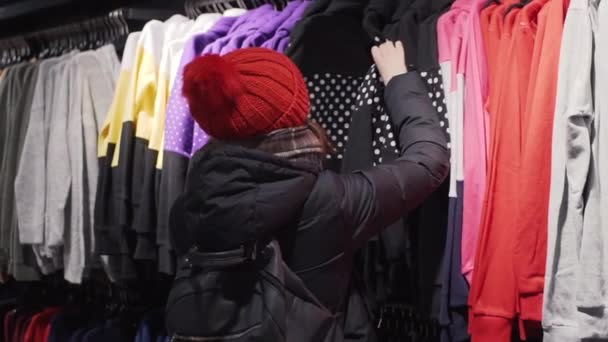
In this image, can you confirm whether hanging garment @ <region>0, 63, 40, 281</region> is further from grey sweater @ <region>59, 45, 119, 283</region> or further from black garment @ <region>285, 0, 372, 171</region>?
black garment @ <region>285, 0, 372, 171</region>

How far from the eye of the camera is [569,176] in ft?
4.59

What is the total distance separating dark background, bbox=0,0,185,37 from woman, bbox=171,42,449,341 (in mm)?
1370

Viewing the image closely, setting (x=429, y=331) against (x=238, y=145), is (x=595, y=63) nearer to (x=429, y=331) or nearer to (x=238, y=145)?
(x=238, y=145)

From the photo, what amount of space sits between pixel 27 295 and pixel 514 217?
1987mm

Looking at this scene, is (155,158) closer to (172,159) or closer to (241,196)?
(172,159)

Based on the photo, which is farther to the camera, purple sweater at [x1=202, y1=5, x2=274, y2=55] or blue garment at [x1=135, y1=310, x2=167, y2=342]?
blue garment at [x1=135, y1=310, x2=167, y2=342]

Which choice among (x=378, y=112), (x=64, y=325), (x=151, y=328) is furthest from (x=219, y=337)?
(x=64, y=325)

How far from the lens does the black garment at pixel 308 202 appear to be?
1295mm

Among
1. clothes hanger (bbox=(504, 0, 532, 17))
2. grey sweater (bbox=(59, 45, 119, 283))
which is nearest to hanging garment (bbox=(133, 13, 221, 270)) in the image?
grey sweater (bbox=(59, 45, 119, 283))

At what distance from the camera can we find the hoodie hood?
1.29 metres

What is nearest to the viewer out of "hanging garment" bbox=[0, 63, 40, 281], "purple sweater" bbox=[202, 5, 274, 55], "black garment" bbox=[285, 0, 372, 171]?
"black garment" bbox=[285, 0, 372, 171]

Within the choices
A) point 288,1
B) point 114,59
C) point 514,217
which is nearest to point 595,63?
point 514,217

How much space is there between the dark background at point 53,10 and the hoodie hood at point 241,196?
4.80 feet

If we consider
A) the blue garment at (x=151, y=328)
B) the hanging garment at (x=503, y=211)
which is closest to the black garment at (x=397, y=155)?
the hanging garment at (x=503, y=211)
